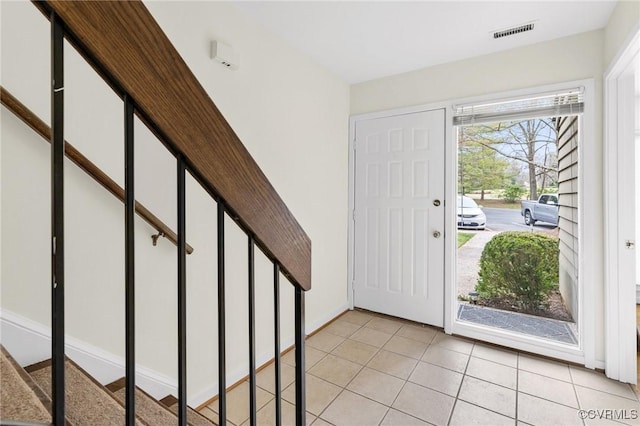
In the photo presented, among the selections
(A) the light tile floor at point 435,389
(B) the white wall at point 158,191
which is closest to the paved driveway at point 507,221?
(A) the light tile floor at point 435,389

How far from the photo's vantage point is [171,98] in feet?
1.61

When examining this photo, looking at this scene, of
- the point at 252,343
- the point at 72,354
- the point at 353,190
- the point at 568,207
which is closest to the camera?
the point at 252,343

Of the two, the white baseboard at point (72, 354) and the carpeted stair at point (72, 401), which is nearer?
the carpeted stair at point (72, 401)

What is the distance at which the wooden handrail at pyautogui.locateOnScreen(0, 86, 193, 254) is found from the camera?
106 centimetres

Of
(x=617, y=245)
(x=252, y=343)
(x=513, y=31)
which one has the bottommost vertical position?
(x=252, y=343)

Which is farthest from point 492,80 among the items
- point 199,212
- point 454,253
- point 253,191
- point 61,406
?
point 61,406

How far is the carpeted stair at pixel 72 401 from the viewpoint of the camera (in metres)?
0.67

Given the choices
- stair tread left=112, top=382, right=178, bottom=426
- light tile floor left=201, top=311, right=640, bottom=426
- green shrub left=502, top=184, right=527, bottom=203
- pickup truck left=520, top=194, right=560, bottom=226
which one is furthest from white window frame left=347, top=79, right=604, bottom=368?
stair tread left=112, top=382, right=178, bottom=426

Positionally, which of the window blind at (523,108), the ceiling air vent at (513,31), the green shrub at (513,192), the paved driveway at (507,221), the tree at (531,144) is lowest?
the paved driveway at (507,221)

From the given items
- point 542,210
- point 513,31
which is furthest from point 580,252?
point 513,31

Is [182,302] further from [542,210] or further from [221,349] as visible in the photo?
[542,210]

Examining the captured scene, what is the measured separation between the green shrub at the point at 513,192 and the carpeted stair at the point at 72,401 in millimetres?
2655

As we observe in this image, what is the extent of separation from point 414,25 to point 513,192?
156cm

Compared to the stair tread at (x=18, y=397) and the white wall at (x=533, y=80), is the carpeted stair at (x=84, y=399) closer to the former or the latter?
the stair tread at (x=18, y=397)
